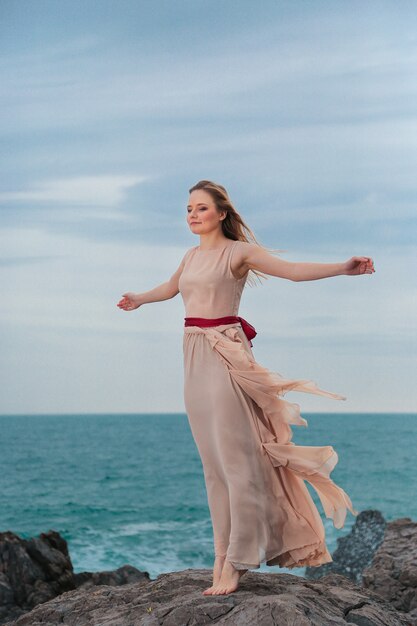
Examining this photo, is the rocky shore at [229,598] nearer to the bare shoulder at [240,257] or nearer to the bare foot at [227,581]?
the bare foot at [227,581]

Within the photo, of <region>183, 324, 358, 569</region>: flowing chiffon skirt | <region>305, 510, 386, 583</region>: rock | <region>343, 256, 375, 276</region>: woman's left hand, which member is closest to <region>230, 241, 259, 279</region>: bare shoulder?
<region>183, 324, 358, 569</region>: flowing chiffon skirt

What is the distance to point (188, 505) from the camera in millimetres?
30188

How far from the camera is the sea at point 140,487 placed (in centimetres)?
2059

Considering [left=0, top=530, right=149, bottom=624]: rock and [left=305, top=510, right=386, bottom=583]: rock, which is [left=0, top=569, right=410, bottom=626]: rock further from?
[left=305, top=510, right=386, bottom=583]: rock

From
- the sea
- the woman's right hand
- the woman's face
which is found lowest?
the sea

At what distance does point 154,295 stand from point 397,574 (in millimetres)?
3406

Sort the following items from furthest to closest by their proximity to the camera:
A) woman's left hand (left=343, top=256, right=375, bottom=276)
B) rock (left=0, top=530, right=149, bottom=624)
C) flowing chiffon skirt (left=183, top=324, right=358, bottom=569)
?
rock (left=0, top=530, right=149, bottom=624), flowing chiffon skirt (left=183, top=324, right=358, bottom=569), woman's left hand (left=343, top=256, right=375, bottom=276)

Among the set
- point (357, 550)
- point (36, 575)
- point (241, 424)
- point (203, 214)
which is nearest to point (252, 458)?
point (241, 424)

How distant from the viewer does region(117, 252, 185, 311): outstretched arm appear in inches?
250

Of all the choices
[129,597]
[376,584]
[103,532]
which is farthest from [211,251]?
[103,532]

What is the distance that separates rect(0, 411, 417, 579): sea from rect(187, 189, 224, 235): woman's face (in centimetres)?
904

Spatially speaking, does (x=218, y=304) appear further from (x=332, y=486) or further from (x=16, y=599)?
(x=16, y=599)

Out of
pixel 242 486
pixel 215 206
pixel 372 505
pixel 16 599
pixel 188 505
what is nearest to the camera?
pixel 242 486

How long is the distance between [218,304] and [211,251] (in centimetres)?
37
